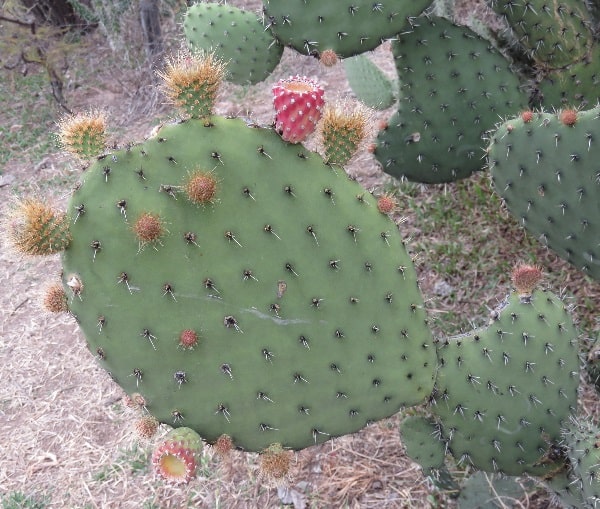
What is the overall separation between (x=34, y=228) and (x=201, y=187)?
1.04ft

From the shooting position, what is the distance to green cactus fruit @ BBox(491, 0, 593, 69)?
217cm

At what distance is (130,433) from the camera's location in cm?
252

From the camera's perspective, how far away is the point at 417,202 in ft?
10.4

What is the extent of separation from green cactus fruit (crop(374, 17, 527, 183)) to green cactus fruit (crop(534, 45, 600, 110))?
97mm

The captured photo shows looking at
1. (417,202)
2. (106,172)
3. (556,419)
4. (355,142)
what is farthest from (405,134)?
(106,172)

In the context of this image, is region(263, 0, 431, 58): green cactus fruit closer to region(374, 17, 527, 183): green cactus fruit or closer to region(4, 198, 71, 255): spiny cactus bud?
region(374, 17, 527, 183): green cactus fruit

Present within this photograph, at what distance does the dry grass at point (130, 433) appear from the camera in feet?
7.00

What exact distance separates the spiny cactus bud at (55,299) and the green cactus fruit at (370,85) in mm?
2254

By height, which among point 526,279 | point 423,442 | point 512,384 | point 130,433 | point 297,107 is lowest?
point 130,433

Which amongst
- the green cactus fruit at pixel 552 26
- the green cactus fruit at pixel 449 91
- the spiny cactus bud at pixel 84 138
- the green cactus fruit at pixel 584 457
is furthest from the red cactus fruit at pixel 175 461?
the green cactus fruit at pixel 552 26

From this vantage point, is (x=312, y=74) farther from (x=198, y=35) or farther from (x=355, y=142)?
(x=355, y=142)

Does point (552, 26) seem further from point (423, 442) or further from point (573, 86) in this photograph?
point (423, 442)

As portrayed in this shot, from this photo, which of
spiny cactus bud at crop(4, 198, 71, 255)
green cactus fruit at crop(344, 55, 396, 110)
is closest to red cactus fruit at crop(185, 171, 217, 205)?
spiny cactus bud at crop(4, 198, 71, 255)

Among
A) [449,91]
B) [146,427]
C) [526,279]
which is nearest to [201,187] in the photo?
[146,427]
